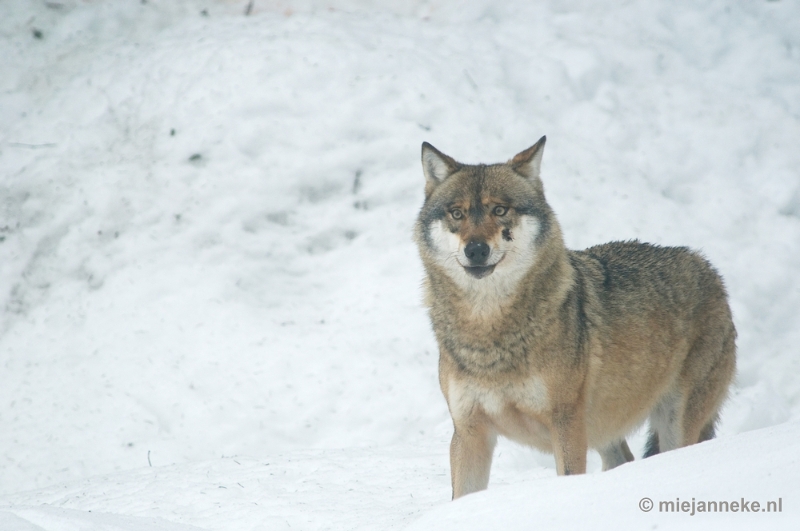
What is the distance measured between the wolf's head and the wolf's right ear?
0.31 feet

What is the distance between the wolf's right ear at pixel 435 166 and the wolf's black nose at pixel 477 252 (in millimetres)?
786

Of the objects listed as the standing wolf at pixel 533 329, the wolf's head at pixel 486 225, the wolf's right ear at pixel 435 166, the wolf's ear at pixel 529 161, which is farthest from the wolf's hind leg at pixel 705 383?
the wolf's right ear at pixel 435 166

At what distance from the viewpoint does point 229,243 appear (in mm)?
7953

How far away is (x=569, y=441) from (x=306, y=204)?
15.7 feet

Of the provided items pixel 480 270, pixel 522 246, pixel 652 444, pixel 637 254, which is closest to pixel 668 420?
pixel 652 444

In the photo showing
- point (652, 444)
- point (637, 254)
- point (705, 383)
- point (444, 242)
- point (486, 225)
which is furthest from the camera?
point (652, 444)

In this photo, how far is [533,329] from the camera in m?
4.21

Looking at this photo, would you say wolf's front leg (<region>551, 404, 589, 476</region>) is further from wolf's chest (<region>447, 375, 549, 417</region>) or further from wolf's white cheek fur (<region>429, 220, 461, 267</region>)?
wolf's white cheek fur (<region>429, 220, 461, 267</region>)

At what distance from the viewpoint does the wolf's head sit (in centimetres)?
414

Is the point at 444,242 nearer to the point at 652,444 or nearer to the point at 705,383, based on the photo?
the point at 705,383

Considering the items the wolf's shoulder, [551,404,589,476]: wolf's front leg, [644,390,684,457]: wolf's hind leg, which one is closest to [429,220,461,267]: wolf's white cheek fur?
[551,404,589,476]: wolf's front leg

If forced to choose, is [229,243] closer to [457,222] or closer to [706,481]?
[457,222]

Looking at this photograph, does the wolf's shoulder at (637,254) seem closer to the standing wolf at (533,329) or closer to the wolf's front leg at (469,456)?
the standing wolf at (533,329)

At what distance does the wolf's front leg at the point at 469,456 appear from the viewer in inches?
168
